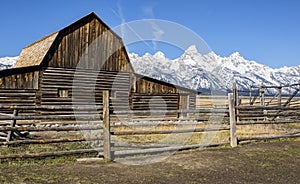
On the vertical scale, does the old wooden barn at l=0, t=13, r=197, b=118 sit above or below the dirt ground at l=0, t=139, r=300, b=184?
above

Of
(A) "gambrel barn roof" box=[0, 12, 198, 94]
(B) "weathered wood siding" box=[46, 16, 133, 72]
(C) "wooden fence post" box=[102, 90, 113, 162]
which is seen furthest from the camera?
(B) "weathered wood siding" box=[46, 16, 133, 72]

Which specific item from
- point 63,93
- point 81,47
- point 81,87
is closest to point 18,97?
point 63,93

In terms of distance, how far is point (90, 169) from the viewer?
282 inches

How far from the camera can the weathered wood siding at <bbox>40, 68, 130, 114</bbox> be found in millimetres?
20438

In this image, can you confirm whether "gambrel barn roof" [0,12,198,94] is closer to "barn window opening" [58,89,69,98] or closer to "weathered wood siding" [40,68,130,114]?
"weathered wood siding" [40,68,130,114]

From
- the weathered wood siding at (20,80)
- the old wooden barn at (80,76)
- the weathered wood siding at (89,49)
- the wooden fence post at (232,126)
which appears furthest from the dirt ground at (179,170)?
the weathered wood siding at (89,49)

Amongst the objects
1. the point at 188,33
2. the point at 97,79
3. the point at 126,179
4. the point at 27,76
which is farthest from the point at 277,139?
the point at 27,76

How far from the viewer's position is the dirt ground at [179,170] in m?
6.43

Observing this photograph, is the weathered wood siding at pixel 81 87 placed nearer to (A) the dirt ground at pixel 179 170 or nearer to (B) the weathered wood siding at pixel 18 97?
(B) the weathered wood siding at pixel 18 97

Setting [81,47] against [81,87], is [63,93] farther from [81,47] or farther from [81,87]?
[81,47]

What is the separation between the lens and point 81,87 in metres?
21.7

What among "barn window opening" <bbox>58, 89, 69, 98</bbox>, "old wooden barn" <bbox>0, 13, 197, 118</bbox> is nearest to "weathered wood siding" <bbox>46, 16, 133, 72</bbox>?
"old wooden barn" <bbox>0, 13, 197, 118</bbox>

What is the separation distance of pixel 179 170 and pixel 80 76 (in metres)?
15.5

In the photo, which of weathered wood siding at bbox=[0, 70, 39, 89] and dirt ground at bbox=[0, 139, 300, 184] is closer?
dirt ground at bbox=[0, 139, 300, 184]
